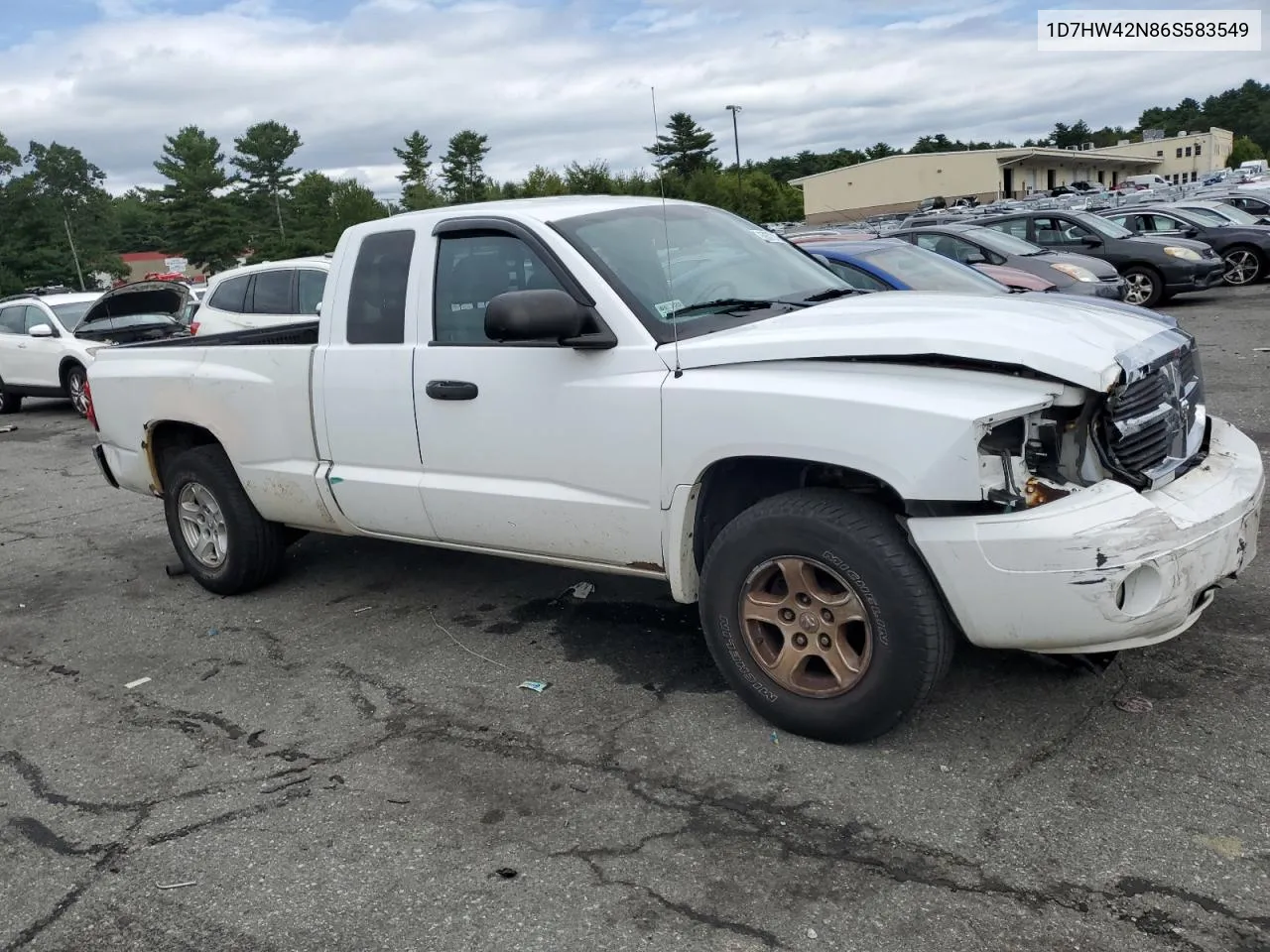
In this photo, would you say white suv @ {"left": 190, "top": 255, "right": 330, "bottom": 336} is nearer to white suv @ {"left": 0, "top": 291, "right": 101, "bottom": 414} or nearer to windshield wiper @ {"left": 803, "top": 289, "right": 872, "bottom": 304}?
white suv @ {"left": 0, "top": 291, "right": 101, "bottom": 414}

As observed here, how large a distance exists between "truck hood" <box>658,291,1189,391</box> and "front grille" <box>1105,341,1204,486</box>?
0.08 m

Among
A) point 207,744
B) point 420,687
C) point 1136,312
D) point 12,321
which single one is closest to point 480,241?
point 420,687

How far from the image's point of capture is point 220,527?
588cm

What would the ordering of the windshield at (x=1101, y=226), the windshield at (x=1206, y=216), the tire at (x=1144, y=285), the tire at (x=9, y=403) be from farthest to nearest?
the windshield at (x=1206, y=216) < the windshield at (x=1101, y=226) < the tire at (x=1144, y=285) < the tire at (x=9, y=403)

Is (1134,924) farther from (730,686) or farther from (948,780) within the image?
(730,686)

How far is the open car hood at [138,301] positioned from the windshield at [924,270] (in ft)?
32.8

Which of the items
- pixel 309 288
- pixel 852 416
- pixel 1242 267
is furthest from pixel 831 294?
pixel 1242 267

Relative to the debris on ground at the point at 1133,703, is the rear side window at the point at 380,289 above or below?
above

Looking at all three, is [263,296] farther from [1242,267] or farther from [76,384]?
[1242,267]

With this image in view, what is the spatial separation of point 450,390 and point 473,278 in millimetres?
502

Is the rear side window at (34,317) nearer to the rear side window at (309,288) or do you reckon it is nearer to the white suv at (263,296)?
the white suv at (263,296)

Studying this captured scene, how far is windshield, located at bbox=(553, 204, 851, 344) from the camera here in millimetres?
4141

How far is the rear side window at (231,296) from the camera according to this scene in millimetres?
12086

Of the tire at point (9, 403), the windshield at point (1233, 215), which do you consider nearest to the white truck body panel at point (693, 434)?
the tire at point (9, 403)
